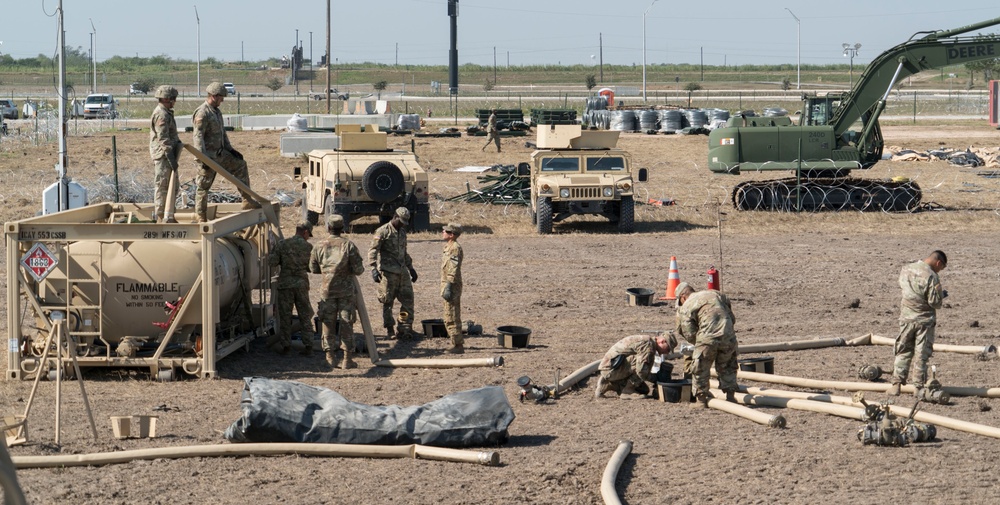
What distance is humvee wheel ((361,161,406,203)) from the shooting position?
79.6 ft

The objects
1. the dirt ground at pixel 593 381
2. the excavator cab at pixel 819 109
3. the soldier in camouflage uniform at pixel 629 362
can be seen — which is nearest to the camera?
the dirt ground at pixel 593 381

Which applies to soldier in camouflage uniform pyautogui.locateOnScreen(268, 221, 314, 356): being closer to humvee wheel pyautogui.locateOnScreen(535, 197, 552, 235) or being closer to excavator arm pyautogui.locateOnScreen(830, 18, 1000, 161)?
humvee wheel pyautogui.locateOnScreen(535, 197, 552, 235)

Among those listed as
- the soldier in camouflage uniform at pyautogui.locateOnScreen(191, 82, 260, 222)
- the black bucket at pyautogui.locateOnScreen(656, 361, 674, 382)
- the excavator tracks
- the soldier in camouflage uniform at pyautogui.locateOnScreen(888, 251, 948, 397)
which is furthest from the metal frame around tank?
the excavator tracks

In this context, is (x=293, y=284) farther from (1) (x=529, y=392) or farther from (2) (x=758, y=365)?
(2) (x=758, y=365)

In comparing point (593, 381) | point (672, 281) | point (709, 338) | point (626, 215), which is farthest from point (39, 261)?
point (626, 215)

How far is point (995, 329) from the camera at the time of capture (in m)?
16.6

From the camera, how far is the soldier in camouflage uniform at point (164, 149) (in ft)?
46.4

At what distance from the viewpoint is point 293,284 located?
15055mm

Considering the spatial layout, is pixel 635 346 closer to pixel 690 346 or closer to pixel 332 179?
pixel 690 346

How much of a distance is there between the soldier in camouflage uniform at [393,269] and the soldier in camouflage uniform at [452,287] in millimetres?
855

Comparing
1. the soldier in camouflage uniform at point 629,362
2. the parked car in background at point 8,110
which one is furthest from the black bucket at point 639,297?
the parked car in background at point 8,110

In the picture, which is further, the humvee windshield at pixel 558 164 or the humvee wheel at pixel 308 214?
the humvee wheel at pixel 308 214

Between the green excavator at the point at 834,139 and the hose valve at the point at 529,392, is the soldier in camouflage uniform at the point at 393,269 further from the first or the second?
the green excavator at the point at 834,139

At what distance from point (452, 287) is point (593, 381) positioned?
7.35 ft
